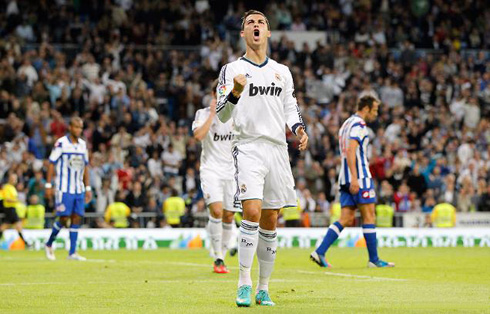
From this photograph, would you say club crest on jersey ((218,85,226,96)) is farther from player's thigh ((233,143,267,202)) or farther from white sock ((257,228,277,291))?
white sock ((257,228,277,291))

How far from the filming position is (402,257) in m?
18.5

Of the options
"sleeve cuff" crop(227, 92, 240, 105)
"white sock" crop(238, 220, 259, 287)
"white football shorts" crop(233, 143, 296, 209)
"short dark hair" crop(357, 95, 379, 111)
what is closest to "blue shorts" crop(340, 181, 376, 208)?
"short dark hair" crop(357, 95, 379, 111)

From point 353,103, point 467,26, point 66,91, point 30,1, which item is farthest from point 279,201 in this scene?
point 467,26

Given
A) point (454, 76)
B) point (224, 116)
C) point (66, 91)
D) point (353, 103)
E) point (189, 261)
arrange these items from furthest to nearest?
point (454, 76) → point (353, 103) → point (66, 91) → point (189, 261) → point (224, 116)

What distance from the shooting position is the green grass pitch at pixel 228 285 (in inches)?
358

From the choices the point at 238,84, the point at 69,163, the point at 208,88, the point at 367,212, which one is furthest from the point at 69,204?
the point at 208,88

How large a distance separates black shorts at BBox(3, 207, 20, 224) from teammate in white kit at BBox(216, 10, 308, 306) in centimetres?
1436

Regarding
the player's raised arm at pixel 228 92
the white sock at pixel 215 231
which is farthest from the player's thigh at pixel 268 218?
the white sock at pixel 215 231

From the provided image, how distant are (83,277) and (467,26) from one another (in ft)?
84.9

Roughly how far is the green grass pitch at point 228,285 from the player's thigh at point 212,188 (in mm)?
1070

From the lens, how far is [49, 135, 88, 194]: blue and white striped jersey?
1870 centimetres

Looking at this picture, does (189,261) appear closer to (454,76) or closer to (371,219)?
(371,219)

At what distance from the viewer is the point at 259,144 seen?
31.1 feet

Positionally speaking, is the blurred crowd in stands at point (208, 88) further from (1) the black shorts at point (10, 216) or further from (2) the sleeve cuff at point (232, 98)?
(2) the sleeve cuff at point (232, 98)
